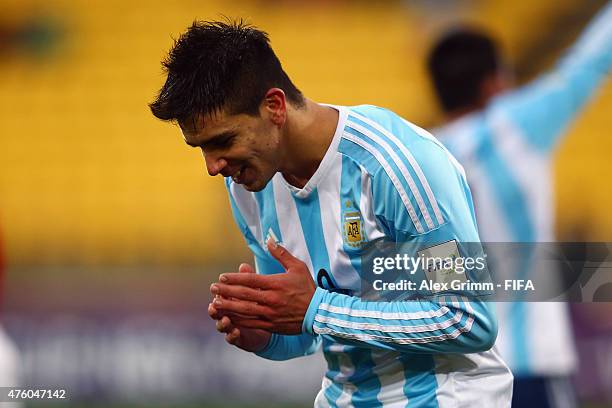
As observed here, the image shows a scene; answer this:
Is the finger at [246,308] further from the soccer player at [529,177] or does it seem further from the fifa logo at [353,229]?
the soccer player at [529,177]

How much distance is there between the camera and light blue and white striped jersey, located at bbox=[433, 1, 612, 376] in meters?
3.70

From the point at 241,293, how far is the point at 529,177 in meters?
1.82

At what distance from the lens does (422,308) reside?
2342 mm

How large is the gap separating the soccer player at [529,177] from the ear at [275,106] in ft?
4.85

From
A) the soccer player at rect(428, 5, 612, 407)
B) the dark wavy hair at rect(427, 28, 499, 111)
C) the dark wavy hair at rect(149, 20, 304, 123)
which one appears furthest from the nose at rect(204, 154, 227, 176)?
the dark wavy hair at rect(427, 28, 499, 111)

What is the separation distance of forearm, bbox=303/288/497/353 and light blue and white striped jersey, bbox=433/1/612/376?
1.37 meters

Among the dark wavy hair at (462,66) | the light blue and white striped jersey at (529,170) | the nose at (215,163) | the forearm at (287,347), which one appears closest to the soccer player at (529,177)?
the light blue and white striped jersey at (529,170)

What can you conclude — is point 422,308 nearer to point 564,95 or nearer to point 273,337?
point 273,337

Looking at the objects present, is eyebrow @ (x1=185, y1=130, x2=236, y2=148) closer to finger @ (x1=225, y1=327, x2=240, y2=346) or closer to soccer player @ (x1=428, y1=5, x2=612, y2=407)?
finger @ (x1=225, y1=327, x2=240, y2=346)

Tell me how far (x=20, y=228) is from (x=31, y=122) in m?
1.24

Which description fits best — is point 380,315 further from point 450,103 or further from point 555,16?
point 555,16

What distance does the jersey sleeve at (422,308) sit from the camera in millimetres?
2311

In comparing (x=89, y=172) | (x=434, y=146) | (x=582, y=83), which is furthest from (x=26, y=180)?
(x=434, y=146)

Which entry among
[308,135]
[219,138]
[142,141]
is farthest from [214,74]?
[142,141]
